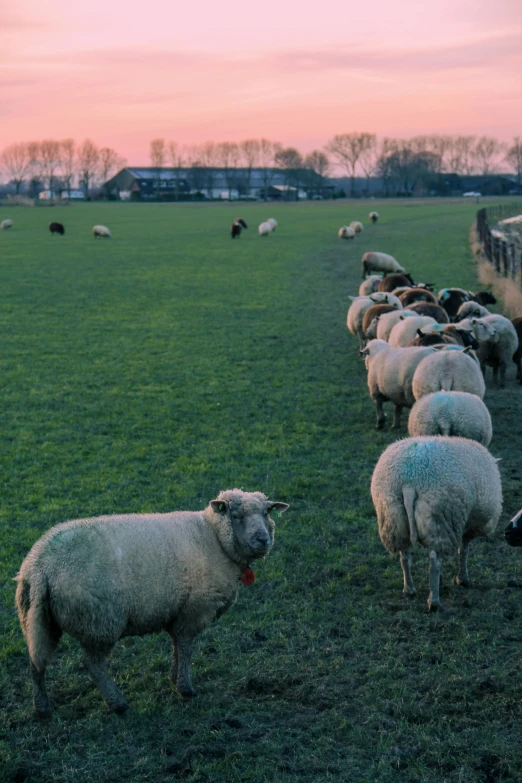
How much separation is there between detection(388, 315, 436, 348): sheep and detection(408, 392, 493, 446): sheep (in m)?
4.20

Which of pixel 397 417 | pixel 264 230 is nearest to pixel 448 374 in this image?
pixel 397 417

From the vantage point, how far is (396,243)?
41.0m

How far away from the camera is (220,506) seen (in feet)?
17.2

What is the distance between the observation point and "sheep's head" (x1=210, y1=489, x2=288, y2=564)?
16.6 ft

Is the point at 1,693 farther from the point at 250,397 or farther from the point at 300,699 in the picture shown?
the point at 250,397

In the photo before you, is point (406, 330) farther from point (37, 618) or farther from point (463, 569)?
point (37, 618)

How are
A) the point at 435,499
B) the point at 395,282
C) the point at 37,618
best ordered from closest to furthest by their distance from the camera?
the point at 37,618, the point at 435,499, the point at 395,282

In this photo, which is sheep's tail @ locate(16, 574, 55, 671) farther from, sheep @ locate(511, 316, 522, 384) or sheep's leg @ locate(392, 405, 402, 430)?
sheep @ locate(511, 316, 522, 384)

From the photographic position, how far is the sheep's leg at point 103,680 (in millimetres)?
4656

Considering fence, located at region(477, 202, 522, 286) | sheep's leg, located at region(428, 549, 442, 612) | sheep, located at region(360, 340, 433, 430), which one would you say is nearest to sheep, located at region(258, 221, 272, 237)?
fence, located at region(477, 202, 522, 286)

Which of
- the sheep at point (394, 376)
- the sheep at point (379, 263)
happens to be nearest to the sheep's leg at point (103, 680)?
the sheep at point (394, 376)

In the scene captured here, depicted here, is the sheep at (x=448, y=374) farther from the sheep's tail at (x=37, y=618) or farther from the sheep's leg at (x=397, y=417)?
the sheep's tail at (x=37, y=618)

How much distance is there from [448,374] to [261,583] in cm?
416

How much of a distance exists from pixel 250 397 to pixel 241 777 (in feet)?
28.5
